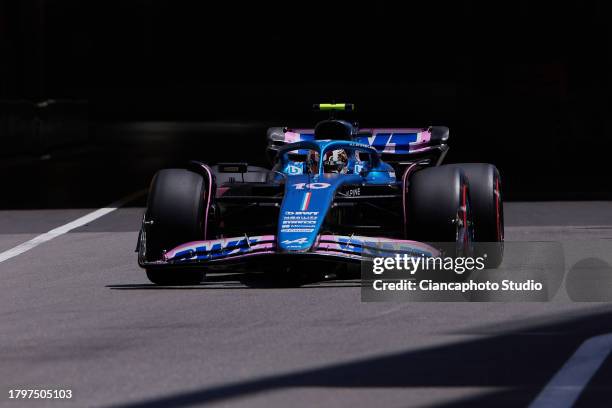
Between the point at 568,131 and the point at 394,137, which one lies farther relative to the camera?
the point at 568,131

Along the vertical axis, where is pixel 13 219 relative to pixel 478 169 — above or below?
below

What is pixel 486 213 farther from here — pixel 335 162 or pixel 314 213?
pixel 314 213

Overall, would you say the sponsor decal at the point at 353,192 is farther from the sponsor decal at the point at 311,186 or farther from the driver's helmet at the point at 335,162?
the sponsor decal at the point at 311,186

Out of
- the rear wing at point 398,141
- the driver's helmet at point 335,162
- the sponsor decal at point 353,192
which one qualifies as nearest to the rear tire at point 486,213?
the sponsor decal at point 353,192

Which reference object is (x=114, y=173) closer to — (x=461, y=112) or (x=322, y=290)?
(x=322, y=290)

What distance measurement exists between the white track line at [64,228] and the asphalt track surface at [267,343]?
1.46m

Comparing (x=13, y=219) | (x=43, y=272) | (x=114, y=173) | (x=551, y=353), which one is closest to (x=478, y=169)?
(x=43, y=272)

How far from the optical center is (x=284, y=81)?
299ft

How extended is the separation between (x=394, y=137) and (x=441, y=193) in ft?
11.9

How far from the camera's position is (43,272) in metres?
14.3

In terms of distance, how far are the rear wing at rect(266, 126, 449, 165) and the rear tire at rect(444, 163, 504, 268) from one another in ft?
7.47

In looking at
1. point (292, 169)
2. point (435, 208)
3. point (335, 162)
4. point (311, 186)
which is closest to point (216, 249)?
point (311, 186)

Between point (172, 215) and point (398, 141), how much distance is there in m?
3.83

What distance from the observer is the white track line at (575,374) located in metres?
8.27
